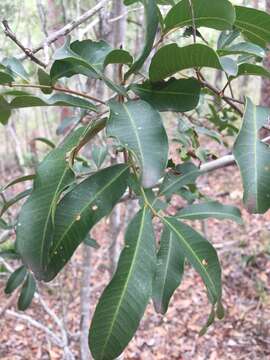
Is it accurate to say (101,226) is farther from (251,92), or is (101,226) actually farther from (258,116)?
(251,92)

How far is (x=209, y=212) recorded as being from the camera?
Result: 825 mm

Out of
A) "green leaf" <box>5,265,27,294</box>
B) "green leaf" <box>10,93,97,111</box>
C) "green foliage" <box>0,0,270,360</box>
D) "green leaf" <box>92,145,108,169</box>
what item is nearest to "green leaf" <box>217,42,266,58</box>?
"green foliage" <box>0,0,270,360</box>

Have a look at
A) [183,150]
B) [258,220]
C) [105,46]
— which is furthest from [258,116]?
[258,220]

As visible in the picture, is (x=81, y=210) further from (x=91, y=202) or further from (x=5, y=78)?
(x=5, y=78)

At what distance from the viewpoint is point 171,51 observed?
542mm

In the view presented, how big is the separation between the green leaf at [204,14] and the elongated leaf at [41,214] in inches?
11.0

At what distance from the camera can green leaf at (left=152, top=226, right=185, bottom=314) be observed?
0.69m

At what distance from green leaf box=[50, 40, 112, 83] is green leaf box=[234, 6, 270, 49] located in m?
0.22

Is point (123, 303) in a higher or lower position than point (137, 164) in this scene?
lower

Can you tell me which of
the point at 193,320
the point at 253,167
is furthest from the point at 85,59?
the point at 193,320

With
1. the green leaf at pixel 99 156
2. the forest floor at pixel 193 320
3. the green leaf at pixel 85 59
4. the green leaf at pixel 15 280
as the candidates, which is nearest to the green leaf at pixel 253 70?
the green leaf at pixel 85 59

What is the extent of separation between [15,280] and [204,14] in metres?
1.04

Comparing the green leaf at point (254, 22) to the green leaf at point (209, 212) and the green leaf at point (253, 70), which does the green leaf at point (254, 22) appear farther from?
the green leaf at point (209, 212)

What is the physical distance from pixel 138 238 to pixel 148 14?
33 cm
